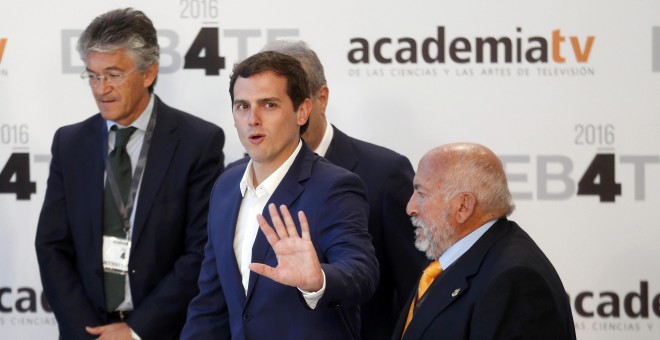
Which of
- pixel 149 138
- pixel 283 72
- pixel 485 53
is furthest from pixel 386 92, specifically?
pixel 283 72

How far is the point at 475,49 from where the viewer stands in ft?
15.8

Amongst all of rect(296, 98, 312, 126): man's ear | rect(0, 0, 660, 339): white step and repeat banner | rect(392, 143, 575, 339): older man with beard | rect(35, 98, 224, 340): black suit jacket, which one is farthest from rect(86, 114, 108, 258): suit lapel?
rect(392, 143, 575, 339): older man with beard

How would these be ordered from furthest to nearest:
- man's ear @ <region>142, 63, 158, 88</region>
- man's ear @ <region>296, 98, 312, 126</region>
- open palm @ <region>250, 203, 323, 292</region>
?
man's ear @ <region>142, 63, 158, 88</region>, man's ear @ <region>296, 98, 312, 126</region>, open palm @ <region>250, 203, 323, 292</region>

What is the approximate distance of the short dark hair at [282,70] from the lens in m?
3.21

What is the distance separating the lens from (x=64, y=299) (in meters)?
4.16

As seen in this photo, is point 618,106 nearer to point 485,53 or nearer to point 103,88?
point 485,53

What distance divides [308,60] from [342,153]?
0.39 m

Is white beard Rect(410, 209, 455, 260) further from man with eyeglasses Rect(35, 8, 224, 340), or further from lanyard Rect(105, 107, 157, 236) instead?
lanyard Rect(105, 107, 157, 236)

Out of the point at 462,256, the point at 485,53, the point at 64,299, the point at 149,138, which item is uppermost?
the point at 485,53

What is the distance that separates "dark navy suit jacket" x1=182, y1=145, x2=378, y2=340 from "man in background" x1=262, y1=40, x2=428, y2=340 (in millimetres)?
757

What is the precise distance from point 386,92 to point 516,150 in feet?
2.16

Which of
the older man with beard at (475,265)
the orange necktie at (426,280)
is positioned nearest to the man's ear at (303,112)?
the older man with beard at (475,265)

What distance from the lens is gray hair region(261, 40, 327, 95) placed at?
3.99 meters

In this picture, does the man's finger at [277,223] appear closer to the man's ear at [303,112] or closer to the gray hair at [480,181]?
the man's ear at [303,112]
